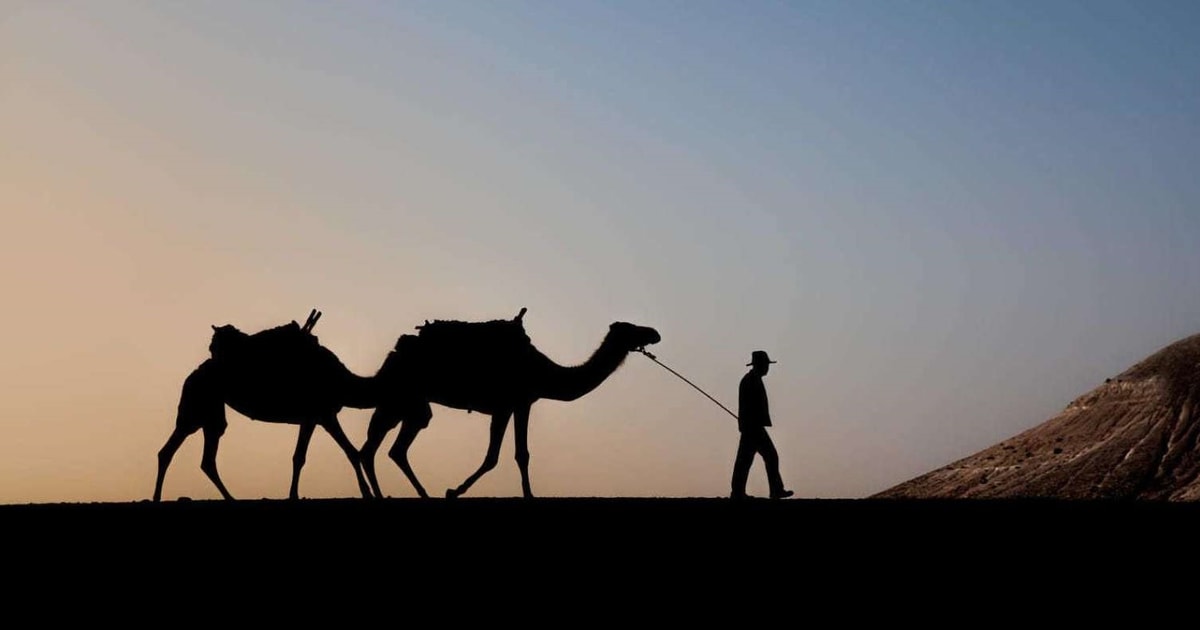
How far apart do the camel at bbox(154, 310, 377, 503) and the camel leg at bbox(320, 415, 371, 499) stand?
1cm

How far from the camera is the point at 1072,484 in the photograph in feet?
203

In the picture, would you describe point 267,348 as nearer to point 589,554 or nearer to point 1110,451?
point 589,554

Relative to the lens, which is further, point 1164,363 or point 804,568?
point 1164,363

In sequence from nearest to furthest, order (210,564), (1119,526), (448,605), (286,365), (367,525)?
(448,605) < (210,564) < (367,525) < (1119,526) < (286,365)

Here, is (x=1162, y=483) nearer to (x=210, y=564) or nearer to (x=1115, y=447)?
(x=1115, y=447)

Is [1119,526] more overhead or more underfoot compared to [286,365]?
more underfoot

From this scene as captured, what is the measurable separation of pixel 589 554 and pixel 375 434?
9.19m

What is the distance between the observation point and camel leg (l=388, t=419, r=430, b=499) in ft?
76.7

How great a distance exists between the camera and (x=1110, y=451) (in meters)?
64.6

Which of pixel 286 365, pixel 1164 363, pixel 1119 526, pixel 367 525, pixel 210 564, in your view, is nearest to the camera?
pixel 210 564

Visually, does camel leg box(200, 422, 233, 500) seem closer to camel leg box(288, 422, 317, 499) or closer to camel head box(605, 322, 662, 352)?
camel leg box(288, 422, 317, 499)

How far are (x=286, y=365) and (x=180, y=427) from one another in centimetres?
176

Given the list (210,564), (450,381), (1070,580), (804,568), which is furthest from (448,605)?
(450,381)

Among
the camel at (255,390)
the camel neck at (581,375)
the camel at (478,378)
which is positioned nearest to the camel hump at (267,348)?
the camel at (255,390)
